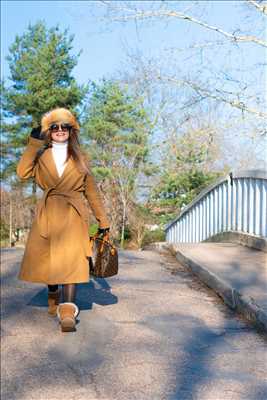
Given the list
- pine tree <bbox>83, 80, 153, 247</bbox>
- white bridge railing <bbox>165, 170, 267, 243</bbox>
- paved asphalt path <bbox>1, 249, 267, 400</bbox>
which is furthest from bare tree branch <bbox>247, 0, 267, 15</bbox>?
pine tree <bbox>83, 80, 153, 247</bbox>

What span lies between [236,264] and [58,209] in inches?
112

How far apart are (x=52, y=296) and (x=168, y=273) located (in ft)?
8.23

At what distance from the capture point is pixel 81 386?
12.7ft

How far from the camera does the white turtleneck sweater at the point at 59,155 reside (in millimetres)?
4719

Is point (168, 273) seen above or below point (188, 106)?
below

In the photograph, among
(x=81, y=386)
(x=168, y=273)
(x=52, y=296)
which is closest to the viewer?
(x=81, y=386)

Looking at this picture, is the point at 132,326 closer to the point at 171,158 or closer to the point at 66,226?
the point at 66,226

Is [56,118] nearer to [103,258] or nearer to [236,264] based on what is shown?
[103,258]

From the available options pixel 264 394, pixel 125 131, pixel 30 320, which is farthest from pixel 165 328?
pixel 125 131

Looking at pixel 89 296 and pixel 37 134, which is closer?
pixel 37 134

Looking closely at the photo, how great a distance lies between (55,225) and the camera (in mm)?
4762

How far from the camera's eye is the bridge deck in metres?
5.38

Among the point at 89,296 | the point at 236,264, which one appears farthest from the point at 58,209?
the point at 236,264

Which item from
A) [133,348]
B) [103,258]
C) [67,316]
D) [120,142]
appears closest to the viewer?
[133,348]
